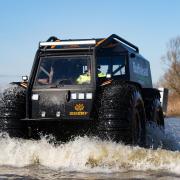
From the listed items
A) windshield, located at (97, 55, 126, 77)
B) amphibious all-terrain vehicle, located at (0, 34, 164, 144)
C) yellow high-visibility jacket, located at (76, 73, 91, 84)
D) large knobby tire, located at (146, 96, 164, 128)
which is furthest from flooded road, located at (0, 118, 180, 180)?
large knobby tire, located at (146, 96, 164, 128)

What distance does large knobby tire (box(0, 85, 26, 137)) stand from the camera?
1020 cm

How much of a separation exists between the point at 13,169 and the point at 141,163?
7.39 feet

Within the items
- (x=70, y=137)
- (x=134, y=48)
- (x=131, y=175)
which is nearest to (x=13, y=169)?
(x=70, y=137)

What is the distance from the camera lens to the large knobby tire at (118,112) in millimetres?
9655

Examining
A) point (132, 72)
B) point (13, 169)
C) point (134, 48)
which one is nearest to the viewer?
point (13, 169)

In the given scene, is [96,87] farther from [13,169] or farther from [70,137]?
[13,169]

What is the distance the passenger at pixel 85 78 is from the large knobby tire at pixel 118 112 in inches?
15.9

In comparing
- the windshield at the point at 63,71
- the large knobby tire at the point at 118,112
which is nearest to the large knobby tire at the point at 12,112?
the windshield at the point at 63,71

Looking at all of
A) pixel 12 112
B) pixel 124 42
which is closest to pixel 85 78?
pixel 12 112

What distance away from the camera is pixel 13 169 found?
9.45m

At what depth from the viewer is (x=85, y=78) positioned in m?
10.5

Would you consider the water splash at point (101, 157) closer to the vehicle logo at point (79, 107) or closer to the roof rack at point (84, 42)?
Result: the vehicle logo at point (79, 107)

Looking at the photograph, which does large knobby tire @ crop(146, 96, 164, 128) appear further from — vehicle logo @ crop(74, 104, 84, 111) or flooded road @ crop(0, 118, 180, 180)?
flooded road @ crop(0, 118, 180, 180)

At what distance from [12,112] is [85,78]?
5.10 ft
